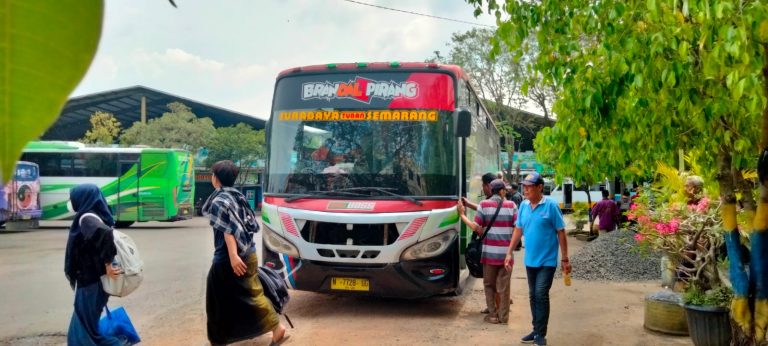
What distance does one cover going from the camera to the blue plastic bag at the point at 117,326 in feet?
13.6

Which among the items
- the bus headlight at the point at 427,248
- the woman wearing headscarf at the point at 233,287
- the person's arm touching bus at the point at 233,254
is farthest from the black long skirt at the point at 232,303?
the bus headlight at the point at 427,248

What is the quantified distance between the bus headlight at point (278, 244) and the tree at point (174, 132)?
46.5 ft

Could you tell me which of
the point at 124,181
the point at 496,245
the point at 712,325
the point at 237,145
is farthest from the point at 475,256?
the point at 237,145

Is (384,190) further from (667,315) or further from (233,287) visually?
(667,315)

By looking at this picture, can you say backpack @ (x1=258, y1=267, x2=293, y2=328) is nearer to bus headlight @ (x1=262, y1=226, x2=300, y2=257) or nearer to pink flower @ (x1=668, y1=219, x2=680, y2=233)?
bus headlight @ (x1=262, y1=226, x2=300, y2=257)

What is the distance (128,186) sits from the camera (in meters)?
16.6

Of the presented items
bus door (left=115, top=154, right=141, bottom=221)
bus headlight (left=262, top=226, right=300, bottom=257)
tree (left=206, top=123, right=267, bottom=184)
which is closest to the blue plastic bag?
bus headlight (left=262, top=226, right=300, bottom=257)

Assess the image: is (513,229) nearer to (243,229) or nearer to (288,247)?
(288,247)

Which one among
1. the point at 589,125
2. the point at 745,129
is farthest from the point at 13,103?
the point at 745,129

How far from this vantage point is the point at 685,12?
2.82 metres

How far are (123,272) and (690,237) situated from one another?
A: 4511mm

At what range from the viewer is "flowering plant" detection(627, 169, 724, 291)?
4.96m

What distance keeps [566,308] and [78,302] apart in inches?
192

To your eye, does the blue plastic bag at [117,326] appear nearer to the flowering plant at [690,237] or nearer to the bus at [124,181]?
the flowering plant at [690,237]
